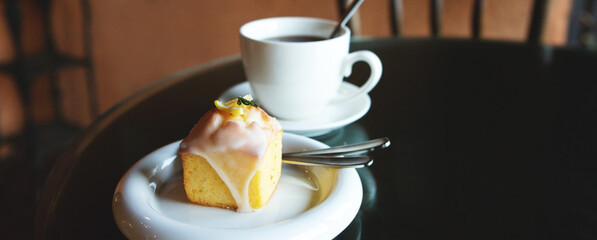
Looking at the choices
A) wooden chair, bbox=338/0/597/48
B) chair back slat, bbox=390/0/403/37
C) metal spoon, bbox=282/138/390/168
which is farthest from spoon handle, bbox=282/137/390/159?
wooden chair, bbox=338/0/597/48

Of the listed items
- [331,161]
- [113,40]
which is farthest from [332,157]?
[113,40]

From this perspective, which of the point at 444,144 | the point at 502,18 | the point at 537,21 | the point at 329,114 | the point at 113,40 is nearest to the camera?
the point at 444,144

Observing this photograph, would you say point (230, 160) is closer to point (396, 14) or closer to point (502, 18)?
point (396, 14)

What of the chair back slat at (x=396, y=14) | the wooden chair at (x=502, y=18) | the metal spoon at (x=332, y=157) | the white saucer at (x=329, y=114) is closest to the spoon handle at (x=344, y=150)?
the metal spoon at (x=332, y=157)

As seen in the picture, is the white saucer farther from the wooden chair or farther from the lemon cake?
the wooden chair

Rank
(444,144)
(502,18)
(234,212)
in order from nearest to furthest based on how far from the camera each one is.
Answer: (234,212)
(444,144)
(502,18)

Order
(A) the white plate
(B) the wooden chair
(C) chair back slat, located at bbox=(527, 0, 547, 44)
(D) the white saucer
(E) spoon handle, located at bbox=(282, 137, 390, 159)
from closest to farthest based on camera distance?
(A) the white plate < (E) spoon handle, located at bbox=(282, 137, 390, 159) < (D) the white saucer < (C) chair back slat, located at bbox=(527, 0, 547, 44) < (B) the wooden chair
